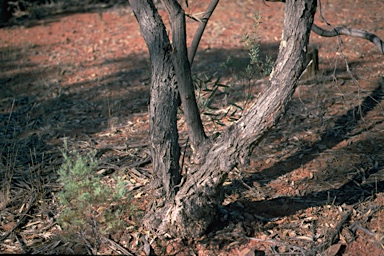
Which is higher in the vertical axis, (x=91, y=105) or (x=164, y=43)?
(x=164, y=43)

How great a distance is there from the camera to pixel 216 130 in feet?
17.8

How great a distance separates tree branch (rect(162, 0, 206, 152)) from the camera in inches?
141

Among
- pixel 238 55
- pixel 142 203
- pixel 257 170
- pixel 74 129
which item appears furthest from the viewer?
pixel 238 55

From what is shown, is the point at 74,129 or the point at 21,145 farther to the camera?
the point at 74,129

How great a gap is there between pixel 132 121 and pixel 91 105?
0.83m

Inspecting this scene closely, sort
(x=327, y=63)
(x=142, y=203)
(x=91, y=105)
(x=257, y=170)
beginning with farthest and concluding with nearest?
(x=327, y=63)
(x=91, y=105)
(x=257, y=170)
(x=142, y=203)

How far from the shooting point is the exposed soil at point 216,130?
3.89m

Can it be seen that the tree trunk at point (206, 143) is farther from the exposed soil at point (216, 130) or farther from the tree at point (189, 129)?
the exposed soil at point (216, 130)

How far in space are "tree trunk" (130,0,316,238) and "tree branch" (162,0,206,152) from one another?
0.34ft

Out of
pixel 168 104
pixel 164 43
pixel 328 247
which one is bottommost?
pixel 328 247

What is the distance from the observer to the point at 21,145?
17.9 ft

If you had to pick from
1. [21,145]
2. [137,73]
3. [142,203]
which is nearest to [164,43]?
[142,203]

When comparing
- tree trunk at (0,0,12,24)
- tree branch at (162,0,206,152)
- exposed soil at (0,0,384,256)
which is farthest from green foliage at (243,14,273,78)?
tree trunk at (0,0,12,24)

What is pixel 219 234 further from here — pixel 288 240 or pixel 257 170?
pixel 257 170
